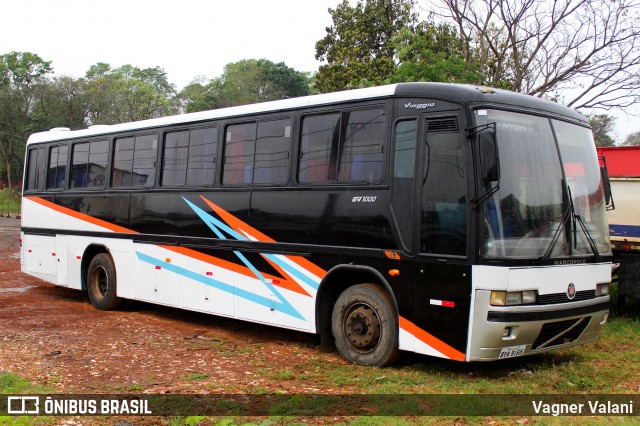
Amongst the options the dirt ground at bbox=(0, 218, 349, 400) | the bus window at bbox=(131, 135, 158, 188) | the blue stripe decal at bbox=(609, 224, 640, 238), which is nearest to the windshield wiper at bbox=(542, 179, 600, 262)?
the dirt ground at bbox=(0, 218, 349, 400)

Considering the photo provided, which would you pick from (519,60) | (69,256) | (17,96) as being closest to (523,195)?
(69,256)

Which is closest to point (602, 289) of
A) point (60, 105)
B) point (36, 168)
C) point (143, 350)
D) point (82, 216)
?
point (143, 350)

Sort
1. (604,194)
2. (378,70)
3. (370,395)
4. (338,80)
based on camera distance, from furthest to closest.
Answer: (338,80), (378,70), (604,194), (370,395)

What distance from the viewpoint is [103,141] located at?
1290 centimetres

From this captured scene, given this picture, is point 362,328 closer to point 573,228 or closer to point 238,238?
point 238,238

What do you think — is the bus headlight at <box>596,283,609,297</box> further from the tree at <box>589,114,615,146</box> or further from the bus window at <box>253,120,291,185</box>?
the tree at <box>589,114,615,146</box>

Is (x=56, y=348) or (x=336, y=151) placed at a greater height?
(x=336, y=151)

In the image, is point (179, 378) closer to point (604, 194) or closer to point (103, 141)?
point (604, 194)

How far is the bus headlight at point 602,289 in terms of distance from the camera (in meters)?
7.73

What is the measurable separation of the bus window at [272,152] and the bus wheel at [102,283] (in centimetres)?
440

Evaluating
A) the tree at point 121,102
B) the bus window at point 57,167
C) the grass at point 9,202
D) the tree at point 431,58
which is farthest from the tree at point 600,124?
the grass at point 9,202

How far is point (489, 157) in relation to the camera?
22.2ft

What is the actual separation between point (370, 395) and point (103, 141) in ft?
27.7

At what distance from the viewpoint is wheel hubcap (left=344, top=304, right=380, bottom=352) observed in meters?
7.86
